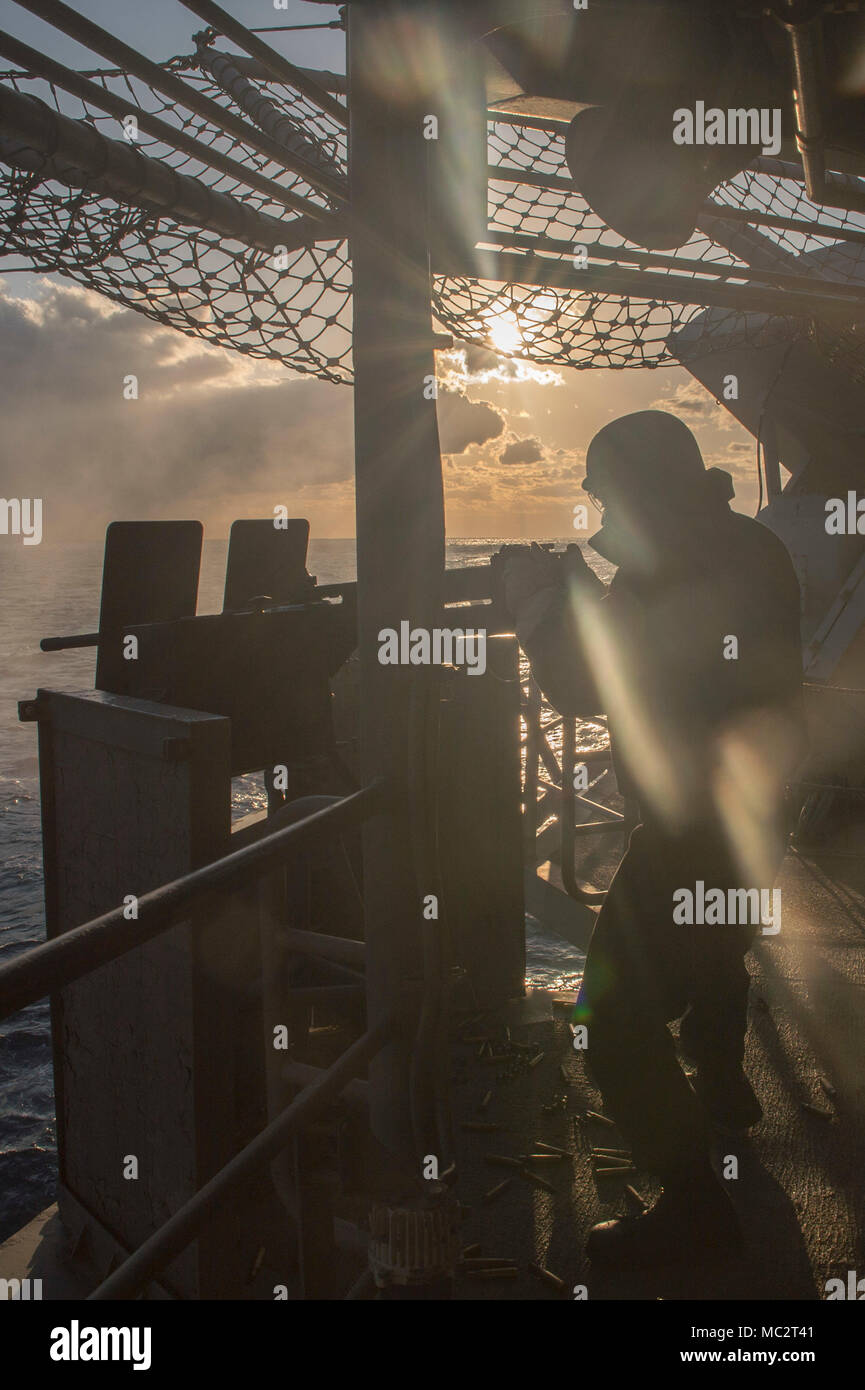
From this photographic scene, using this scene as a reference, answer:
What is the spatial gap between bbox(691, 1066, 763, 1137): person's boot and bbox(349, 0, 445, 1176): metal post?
1276 millimetres

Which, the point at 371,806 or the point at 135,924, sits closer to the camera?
the point at 135,924

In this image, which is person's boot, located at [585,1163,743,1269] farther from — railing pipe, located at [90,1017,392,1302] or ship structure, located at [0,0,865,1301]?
railing pipe, located at [90,1017,392,1302]

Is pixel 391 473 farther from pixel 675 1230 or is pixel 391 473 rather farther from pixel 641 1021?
pixel 675 1230

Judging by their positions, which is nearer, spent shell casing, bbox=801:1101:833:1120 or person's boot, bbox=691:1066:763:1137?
person's boot, bbox=691:1066:763:1137

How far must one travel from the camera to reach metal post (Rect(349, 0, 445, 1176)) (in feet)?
6.82

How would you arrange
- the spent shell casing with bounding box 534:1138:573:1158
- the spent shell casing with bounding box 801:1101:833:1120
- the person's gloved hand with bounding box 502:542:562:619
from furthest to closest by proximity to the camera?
the spent shell casing with bounding box 801:1101:833:1120, the spent shell casing with bounding box 534:1138:573:1158, the person's gloved hand with bounding box 502:542:562:619

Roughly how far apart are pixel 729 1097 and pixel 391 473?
2277 mm

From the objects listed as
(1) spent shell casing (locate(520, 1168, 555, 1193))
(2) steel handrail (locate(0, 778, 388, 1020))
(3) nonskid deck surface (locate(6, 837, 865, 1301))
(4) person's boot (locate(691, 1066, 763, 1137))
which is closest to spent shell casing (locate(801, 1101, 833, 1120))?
(3) nonskid deck surface (locate(6, 837, 865, 1301))

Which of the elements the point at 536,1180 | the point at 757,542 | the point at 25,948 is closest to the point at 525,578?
the point at 757,542

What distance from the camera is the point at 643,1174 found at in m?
3.18

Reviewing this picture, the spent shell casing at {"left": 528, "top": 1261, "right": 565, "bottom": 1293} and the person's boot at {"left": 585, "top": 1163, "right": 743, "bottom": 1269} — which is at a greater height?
the person's boot at {"left": 585, "top": 1163, "right": 743, "bottom": 1269}

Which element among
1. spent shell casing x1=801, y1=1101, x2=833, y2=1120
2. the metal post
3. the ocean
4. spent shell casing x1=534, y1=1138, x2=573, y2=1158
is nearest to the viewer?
the metal post

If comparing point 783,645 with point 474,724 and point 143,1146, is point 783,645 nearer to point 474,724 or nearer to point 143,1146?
point 474,724

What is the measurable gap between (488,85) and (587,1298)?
11.7 feet
